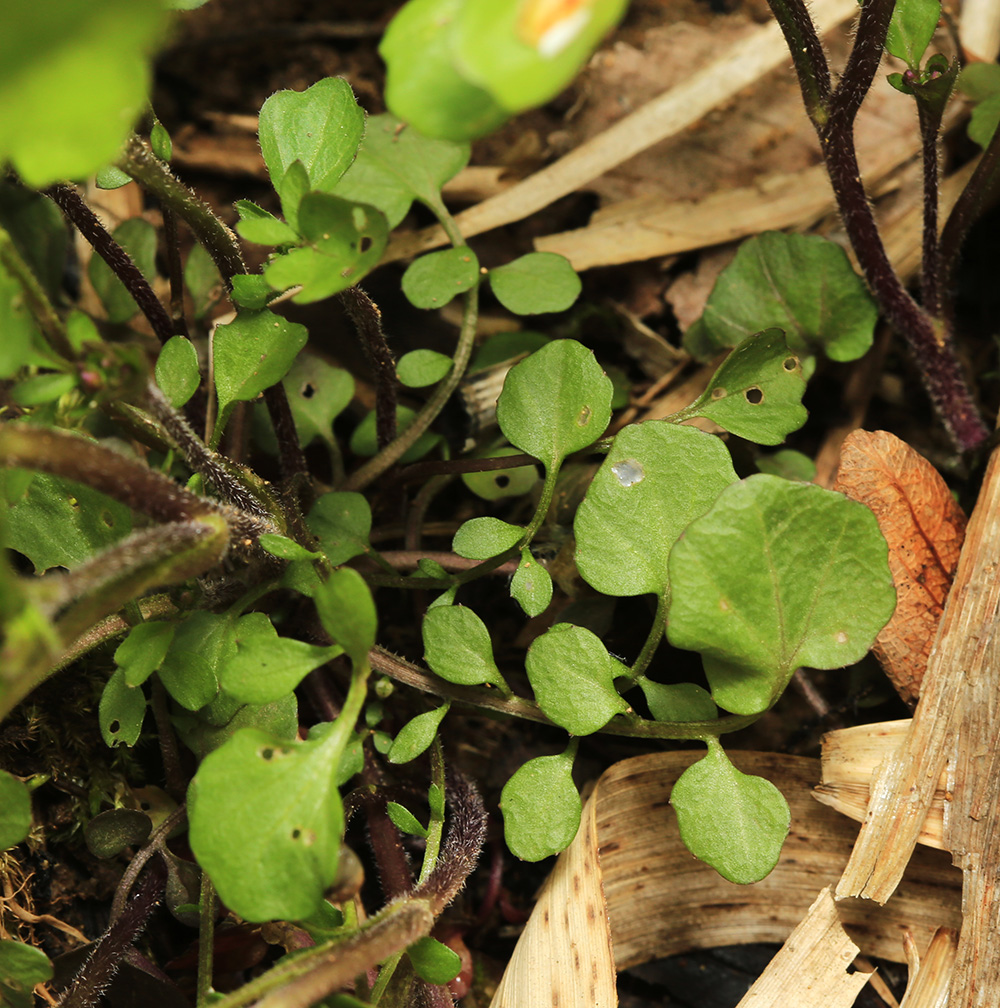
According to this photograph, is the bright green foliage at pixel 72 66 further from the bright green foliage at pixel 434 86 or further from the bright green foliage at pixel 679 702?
the bright green foliage at pixel 679 702

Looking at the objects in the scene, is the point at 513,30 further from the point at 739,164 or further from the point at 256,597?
the point at 739,164

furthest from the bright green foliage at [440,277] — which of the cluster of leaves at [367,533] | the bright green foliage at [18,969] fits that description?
the bright green foliage at [18,969]

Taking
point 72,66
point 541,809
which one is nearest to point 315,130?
point 72,66

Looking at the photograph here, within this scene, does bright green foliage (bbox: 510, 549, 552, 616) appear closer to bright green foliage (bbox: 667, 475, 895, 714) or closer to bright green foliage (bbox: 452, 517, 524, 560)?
bright green foliage (bbox: 452, 517, 524, 560)

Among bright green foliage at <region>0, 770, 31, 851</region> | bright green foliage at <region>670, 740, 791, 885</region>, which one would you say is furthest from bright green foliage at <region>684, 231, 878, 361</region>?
bright green foliage at <region>0, 770, 31, 851</region>

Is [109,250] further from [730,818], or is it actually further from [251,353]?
[730,818]

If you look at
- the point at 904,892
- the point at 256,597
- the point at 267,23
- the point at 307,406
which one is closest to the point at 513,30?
the point at 256,597
